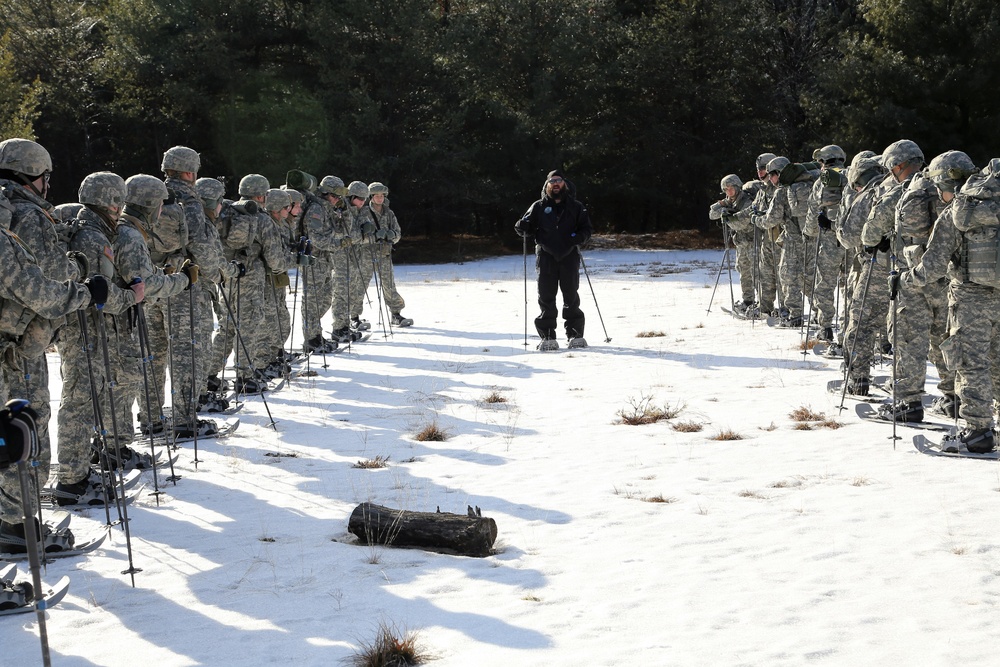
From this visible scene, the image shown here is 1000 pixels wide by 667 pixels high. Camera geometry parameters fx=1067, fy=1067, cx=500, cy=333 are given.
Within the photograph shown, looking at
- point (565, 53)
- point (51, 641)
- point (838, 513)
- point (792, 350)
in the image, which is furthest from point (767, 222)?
point (565, 53)

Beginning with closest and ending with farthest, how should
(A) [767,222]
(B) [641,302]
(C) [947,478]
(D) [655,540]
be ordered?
(D) [655,540], (C) [947,478], (A) [767,222], (B) [641,302]

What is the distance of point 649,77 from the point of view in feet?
126

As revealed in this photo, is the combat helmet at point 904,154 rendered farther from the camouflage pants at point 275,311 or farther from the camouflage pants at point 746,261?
the camouflage pants at point 746,261

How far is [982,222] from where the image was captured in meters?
8.34

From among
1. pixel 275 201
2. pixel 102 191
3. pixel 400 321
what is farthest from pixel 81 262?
pixel 400 321

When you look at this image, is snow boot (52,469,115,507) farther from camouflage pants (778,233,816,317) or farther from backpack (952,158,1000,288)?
camouflage pants (778,233,816,317)

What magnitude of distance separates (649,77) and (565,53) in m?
4.03

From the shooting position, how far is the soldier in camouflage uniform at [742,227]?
57.0 ft

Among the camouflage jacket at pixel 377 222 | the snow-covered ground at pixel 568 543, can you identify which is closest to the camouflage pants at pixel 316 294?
the camouflage jacket at pixel 377 222

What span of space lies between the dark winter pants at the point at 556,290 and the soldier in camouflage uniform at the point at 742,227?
335 centimetres

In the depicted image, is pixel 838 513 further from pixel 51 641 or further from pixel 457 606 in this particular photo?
pixel 51 641

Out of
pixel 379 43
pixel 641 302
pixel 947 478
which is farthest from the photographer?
pixel 379 43

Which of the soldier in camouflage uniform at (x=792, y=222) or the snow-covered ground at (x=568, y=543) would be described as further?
the soldier in camouflage uniform at (x=792, y=222)

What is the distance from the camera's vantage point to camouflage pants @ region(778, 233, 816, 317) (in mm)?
15461
